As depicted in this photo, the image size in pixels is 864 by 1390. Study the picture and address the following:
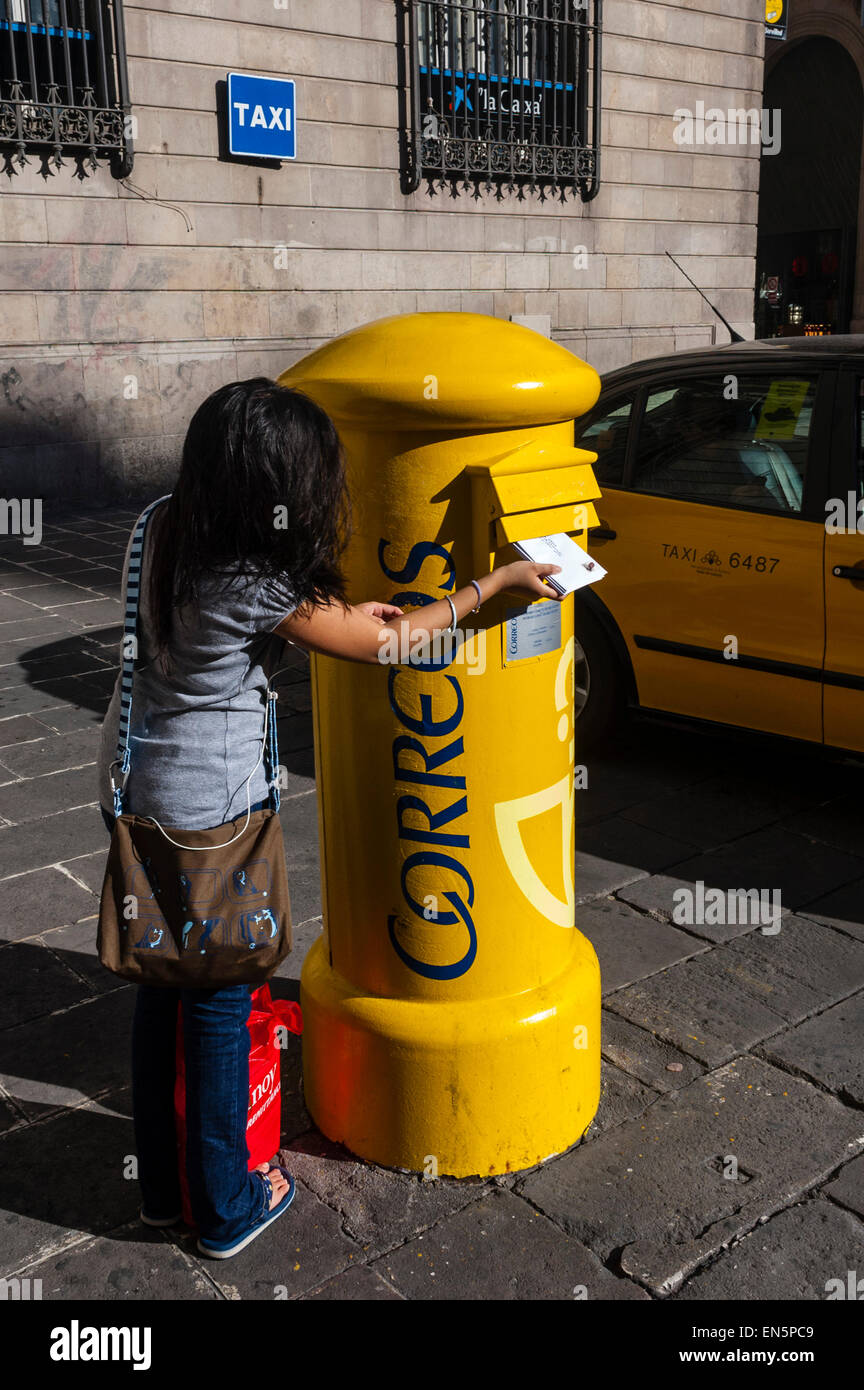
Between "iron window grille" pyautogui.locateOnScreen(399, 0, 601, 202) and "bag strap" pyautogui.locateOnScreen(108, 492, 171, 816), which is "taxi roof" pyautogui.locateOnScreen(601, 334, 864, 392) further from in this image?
"iron window grille" pyautogui.locateOnScreen(399, 0, 601, 202)

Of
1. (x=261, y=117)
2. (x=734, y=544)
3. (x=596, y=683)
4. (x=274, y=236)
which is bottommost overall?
(x=596, y=683)

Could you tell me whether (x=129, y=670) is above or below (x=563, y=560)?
below

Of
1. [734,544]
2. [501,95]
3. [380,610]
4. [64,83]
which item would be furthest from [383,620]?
[501,95]

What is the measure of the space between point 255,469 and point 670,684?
10.0ft

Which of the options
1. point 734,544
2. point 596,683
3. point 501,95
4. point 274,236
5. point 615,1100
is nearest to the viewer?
point 615,1100

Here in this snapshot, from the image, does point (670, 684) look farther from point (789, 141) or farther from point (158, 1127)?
point (789, 141)

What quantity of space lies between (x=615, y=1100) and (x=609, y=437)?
2.99 metres

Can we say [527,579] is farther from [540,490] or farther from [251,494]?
[251,494]

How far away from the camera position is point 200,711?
226 cm

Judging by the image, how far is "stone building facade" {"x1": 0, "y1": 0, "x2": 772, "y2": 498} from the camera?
36.7ft

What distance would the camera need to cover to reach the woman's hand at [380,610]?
2.41m

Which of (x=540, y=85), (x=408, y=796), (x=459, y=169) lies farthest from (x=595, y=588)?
(x=540, y=85)

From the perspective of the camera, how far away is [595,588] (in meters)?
5.02
